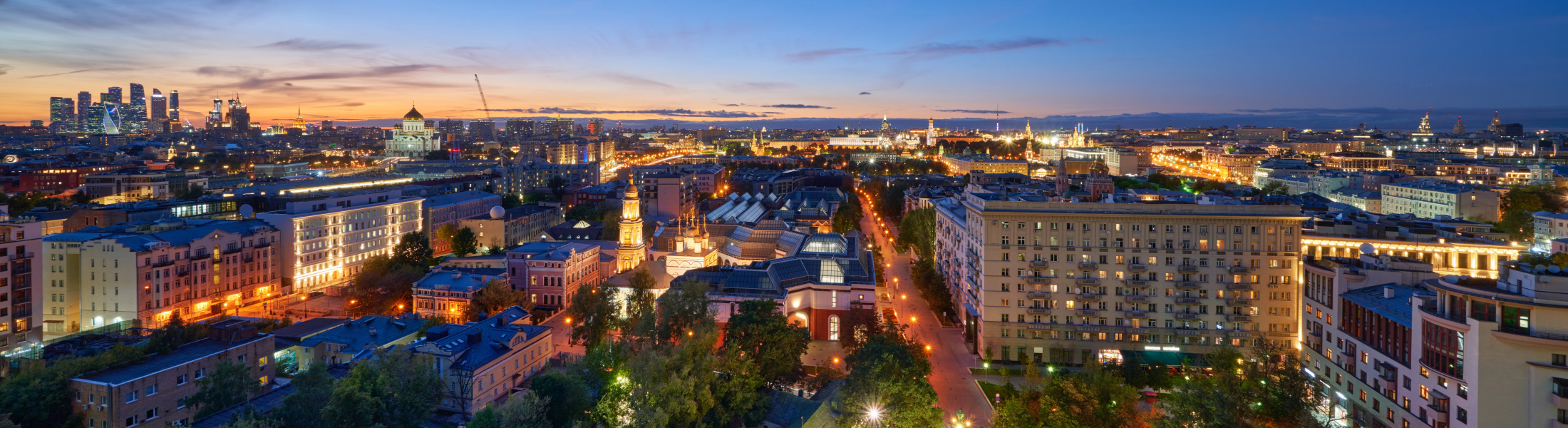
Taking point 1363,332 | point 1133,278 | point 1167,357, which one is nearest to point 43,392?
point 1133,278

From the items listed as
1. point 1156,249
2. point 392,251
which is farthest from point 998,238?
point 392,251

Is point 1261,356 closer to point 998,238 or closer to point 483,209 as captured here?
point 998,238

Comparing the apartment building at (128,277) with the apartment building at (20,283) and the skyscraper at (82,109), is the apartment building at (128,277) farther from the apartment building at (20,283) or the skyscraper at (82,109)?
the skyscraper at (82,109)

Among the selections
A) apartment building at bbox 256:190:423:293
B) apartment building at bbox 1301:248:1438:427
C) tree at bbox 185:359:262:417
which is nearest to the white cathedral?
apartment building at bbox 256:190:423:293

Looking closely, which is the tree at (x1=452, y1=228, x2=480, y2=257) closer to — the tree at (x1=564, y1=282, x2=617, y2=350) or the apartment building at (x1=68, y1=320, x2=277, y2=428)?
the tree at (x1=564, y1=282, x2=617, y2=350)

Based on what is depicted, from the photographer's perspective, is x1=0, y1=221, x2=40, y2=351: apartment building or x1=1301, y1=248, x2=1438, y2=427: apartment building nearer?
x1=1301, y1=248, x2=1438, y2=427: apartment building

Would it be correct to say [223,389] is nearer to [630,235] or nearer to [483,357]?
[483,357]
